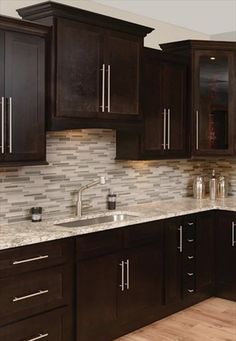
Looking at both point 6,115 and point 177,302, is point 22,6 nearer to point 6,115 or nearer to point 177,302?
point 6,115

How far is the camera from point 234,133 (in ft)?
16.4

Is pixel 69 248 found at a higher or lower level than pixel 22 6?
lower

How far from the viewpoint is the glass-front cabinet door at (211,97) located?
195 inches

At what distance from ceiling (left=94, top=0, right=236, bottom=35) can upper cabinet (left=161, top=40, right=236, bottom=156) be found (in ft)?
0.83

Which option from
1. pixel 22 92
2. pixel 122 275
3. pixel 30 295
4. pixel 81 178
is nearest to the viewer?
pixel 30 295

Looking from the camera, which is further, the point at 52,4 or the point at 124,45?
the point at 124,45

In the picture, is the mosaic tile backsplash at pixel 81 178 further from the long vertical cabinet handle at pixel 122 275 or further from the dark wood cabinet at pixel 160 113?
the long vertical cabinet handle at pixel 122 275

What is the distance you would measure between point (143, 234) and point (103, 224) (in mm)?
465

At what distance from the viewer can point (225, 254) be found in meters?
4.84

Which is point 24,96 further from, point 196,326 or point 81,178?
point 196,326

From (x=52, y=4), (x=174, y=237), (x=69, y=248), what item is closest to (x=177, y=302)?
(x=174, y=237)

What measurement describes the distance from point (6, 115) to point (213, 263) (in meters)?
2.70

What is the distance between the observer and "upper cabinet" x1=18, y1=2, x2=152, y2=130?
3.53m

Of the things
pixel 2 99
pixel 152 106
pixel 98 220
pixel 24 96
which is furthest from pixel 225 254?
pixel 2 99
